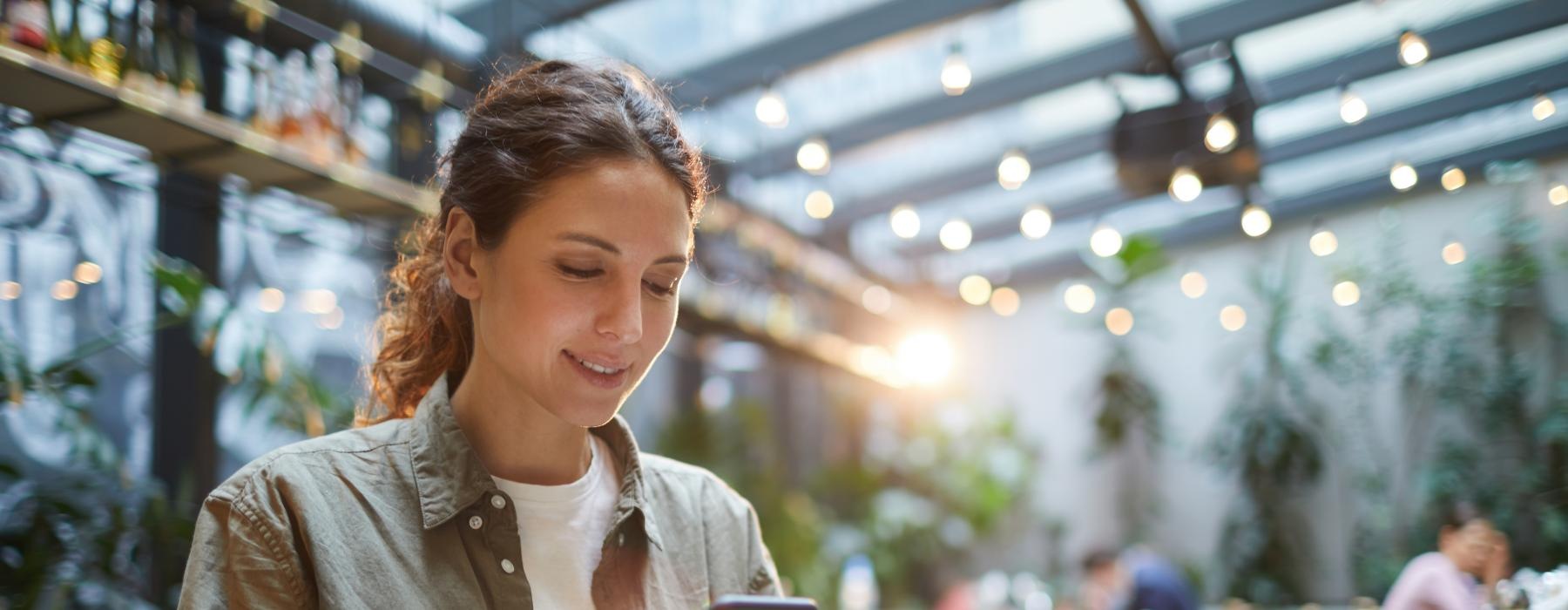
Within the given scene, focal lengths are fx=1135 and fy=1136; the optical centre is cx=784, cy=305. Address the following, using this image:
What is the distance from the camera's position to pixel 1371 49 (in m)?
5.59

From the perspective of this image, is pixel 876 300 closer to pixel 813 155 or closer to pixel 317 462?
pixel 813 155

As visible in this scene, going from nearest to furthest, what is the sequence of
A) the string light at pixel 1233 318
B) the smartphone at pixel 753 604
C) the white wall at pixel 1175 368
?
the smartphone at pixel 753 604 < the white wall at pixel 1175 368 < the string light at pixel 1233 318

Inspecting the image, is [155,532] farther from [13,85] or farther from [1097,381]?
[1097,381]

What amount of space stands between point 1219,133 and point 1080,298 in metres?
4.13

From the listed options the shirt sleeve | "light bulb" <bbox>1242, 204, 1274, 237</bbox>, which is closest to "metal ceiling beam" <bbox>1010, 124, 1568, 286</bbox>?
"light bulb" <bbox>1242, 204, 1274, 237</bbox>

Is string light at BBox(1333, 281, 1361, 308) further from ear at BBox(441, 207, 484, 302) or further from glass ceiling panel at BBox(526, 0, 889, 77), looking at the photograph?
ear at BBox(441, 207, 484, 302)

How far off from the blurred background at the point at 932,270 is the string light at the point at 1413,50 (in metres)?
0.20

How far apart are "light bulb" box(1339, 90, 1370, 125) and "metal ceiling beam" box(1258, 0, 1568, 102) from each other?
0.15m

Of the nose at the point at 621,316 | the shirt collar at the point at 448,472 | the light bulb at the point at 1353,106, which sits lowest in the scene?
the shirt collar at the point at 448,472

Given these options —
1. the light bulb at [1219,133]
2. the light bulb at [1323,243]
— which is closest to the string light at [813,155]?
the light bulb at [1219,133]

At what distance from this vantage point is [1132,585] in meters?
6.38

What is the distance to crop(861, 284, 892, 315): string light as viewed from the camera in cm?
877

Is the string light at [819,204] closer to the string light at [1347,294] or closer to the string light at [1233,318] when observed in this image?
the string light at [1347,294]

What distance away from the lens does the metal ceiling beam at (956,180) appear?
26.2 feet
